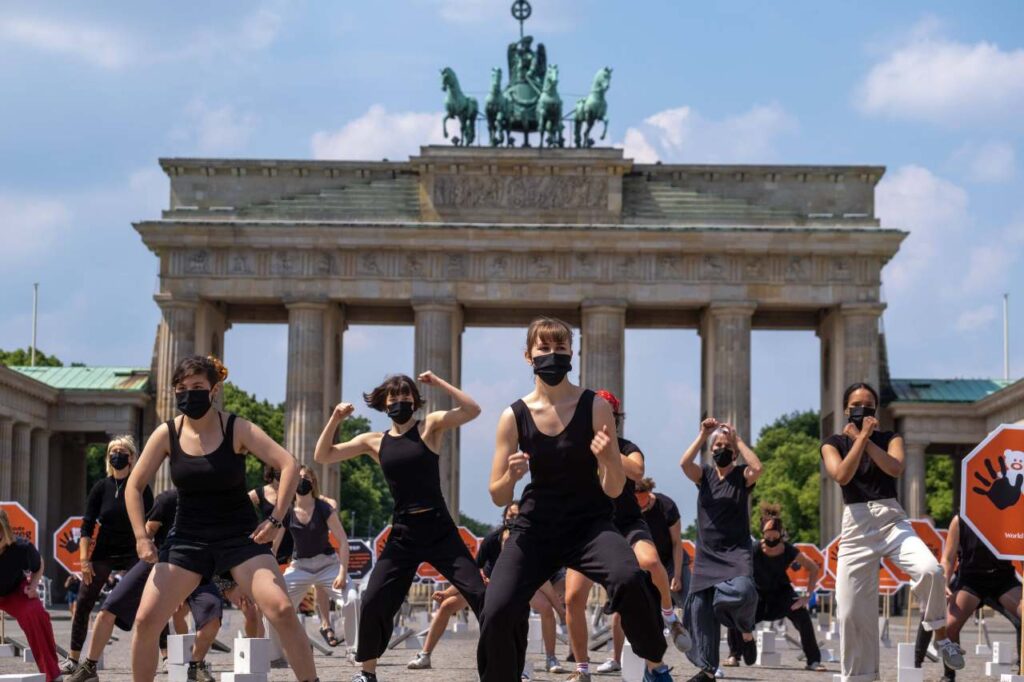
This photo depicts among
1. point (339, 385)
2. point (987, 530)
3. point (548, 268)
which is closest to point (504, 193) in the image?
point (548, 268)

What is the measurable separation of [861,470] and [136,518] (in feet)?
18.6

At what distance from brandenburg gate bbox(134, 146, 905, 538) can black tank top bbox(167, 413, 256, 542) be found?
183 ft

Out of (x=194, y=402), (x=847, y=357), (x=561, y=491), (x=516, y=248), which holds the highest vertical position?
(x=516, y=248)

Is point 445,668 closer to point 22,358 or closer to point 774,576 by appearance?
point 774,576

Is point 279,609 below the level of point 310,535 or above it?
below

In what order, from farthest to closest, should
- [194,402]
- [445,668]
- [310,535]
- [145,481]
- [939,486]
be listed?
1. [939,486]
2. [445,668]
3. [310,535]
4. [145,481]
5. [194,402]

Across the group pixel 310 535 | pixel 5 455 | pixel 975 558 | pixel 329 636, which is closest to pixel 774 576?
pixel 975 558

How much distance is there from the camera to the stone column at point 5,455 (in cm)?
6297

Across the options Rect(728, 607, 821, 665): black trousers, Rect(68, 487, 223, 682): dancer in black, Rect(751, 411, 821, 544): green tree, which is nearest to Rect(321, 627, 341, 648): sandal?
Rect(728, 607, 821, 665): black trousers

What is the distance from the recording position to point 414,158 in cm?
7038

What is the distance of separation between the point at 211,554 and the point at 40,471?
59.2 m

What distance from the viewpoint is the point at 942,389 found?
73750mm

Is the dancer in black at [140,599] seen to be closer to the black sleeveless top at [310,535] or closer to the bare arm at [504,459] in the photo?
the black sleeveless top at [310,535]

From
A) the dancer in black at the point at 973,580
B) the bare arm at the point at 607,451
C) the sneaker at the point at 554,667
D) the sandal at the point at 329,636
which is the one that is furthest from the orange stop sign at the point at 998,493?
the sandal at the point at 329,636
